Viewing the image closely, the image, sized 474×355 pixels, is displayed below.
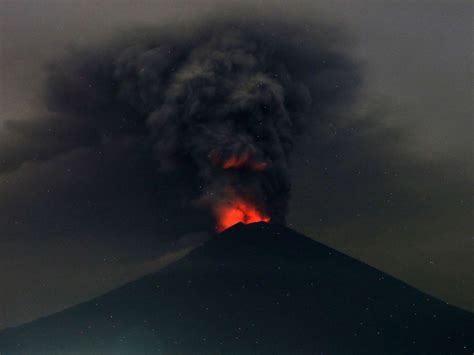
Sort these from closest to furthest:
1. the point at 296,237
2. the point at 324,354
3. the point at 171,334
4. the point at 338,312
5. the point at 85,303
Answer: the point at 324,354 → the point at 171,334 → the point at 338,312 → the point at 85,303 → the point at 296,237

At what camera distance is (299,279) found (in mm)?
79938

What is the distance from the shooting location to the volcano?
63.5 meters

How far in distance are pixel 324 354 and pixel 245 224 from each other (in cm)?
2473

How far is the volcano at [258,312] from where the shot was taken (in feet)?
208

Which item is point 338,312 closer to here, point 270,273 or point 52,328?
point 270,273

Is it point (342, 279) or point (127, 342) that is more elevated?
point (342, 279)

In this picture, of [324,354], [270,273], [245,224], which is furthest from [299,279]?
[324,354]

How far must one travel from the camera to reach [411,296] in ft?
266

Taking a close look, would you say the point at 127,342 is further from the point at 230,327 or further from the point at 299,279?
the point at 299,279

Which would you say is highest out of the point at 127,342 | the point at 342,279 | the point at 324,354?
the point at 342,279

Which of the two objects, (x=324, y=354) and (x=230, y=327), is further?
(x=230, y=327)

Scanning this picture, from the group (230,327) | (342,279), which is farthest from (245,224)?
(230,327)

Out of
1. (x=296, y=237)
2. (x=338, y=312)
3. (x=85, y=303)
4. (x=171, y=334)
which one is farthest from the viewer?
(x=296, y=237)

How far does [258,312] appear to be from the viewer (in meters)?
69.8
